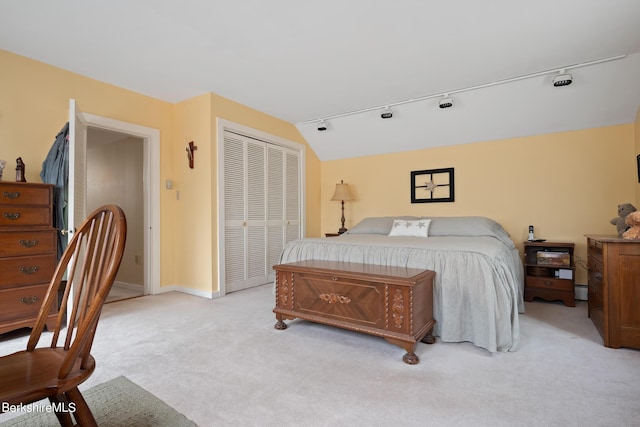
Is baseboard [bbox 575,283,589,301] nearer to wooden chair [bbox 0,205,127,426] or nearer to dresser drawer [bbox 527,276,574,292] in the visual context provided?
dresser drawer [bbox 527,276,574,292]

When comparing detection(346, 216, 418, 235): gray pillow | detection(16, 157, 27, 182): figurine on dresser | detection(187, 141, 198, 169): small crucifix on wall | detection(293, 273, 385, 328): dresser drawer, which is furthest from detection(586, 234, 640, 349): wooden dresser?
detection(16, 157, 27, 182): figurine on dresser

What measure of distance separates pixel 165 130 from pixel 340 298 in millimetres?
3223

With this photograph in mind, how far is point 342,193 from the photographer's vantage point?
17.1 ft

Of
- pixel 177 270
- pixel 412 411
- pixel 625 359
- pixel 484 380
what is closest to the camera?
pixel 412 411

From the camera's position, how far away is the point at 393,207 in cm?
→ 507

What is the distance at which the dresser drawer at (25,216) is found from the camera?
2500 millimetres

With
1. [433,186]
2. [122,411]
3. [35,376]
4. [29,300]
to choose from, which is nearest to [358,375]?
[122,411]

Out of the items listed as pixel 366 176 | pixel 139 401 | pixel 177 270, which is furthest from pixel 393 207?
pixel 139 401

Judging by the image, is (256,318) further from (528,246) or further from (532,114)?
(532,114)

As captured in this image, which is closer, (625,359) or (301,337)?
(625,359)

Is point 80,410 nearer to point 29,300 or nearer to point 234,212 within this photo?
point 29,300

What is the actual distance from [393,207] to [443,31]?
9.19 feet

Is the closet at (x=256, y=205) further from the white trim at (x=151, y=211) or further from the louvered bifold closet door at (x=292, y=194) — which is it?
the white trim at (x=151, y=211)

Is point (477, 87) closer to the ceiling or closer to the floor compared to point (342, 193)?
closer to the ceiling
